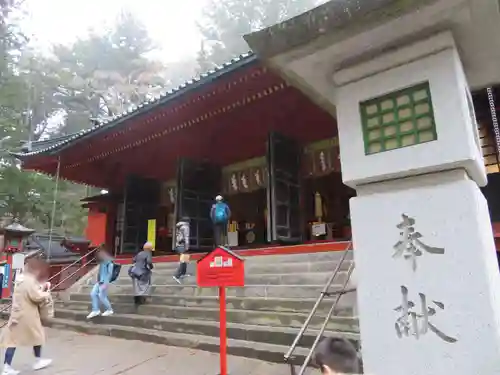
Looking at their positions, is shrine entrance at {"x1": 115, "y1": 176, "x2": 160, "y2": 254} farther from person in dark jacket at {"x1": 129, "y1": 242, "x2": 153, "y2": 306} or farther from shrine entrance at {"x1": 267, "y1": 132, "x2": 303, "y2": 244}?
shrine entrance at {"x1": 267, "y1": 132, "x2": 303, "y2": 244}

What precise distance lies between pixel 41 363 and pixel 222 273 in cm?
327

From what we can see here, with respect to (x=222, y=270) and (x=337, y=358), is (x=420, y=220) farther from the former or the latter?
(x=222, y=270)

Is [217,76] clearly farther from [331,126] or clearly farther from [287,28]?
[287,28]

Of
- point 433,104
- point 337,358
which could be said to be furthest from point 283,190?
point 337,358

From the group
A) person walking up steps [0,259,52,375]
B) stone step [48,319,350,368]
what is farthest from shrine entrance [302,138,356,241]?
person walking up steps [0,259,52,375]

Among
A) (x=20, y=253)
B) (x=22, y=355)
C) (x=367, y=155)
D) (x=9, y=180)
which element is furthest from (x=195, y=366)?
(x=9, y=180)

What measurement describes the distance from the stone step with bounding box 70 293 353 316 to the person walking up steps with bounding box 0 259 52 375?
8.82 ft

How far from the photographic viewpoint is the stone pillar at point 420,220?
259cm

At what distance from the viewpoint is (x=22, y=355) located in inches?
243

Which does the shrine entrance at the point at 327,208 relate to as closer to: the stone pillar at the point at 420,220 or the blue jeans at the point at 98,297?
the blue jeans at the point at 98,297

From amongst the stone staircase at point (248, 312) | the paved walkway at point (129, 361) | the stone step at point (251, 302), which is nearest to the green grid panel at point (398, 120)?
the stone staircase at point (248, 312)

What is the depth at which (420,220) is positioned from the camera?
9.26 ft

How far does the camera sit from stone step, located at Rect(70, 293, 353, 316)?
5727 mm

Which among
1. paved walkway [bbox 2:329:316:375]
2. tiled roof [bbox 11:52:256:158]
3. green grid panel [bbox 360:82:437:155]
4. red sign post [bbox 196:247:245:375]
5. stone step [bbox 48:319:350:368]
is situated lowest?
paved walkway [bbox 2:329:316:375]
